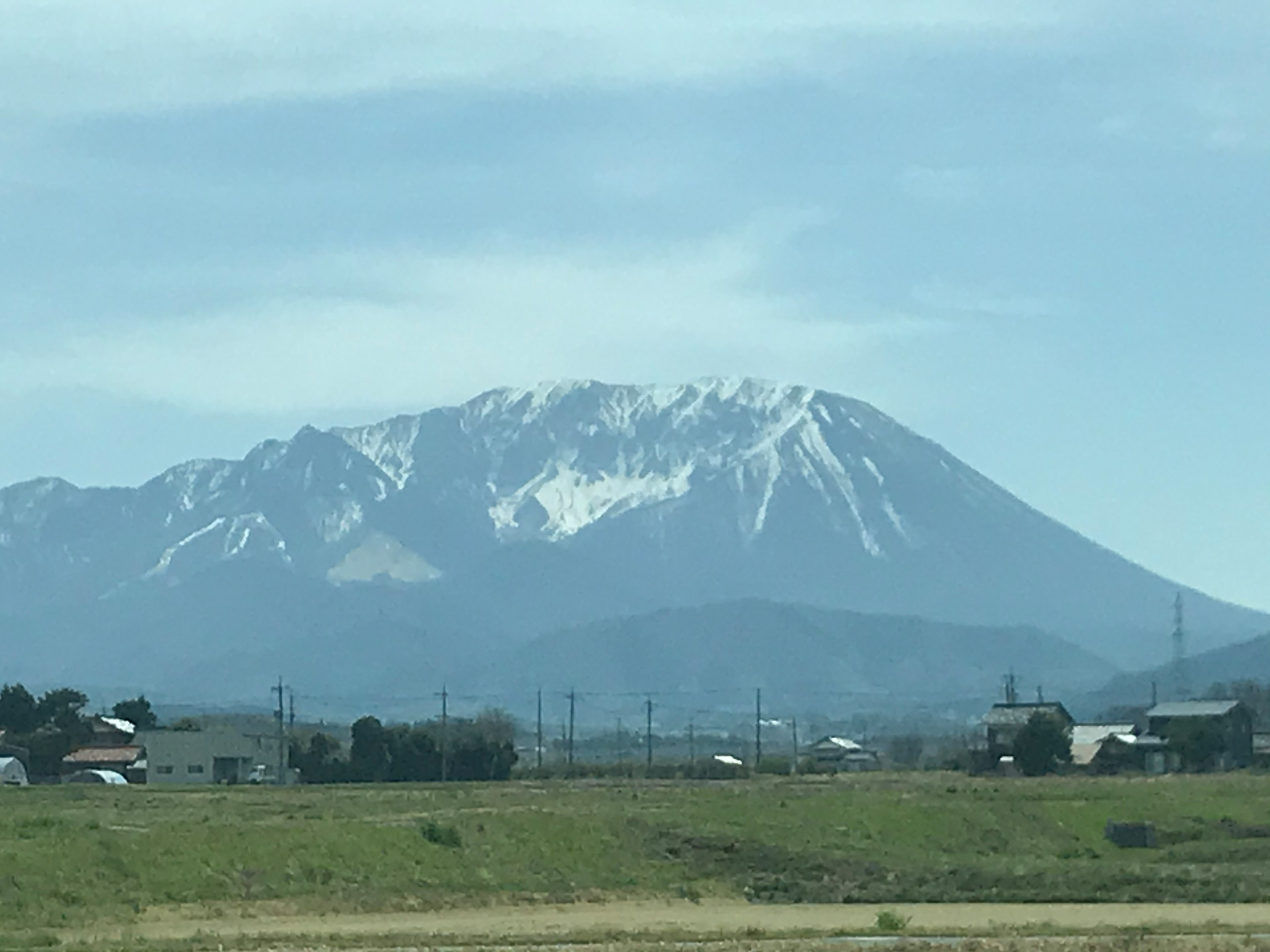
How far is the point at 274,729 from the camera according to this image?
444 feet

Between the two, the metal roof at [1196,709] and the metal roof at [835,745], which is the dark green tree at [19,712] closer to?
the metal roof at [1196,709]

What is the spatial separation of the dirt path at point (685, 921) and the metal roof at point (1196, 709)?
7672 centimetres

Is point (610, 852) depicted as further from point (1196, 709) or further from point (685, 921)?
point (1196, 709)

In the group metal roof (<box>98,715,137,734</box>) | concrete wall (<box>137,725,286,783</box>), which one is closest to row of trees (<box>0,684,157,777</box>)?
metal roof (<box>98,715,137,734</box>)

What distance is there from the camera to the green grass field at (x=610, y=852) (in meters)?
42.2

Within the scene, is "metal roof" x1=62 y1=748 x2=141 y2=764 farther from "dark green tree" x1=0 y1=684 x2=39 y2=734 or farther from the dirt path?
the dirt path

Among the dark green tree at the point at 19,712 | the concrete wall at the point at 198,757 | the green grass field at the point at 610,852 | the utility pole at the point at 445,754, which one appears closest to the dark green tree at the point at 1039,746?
the utility pole at the point at 445,754

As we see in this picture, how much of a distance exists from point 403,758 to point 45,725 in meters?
23.5

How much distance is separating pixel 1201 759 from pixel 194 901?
80748 mm

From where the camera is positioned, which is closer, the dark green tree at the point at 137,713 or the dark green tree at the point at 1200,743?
the dark green tree at the point at 1200,743

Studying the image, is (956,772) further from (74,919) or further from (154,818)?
(74,919)

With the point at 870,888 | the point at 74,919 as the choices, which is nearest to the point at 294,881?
the point at 74,919

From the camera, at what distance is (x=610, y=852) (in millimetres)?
49781

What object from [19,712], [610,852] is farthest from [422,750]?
[610,852]
